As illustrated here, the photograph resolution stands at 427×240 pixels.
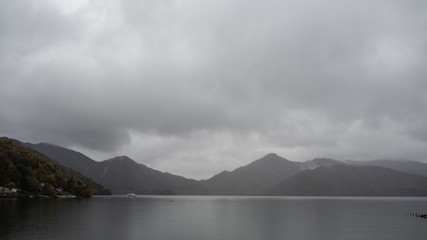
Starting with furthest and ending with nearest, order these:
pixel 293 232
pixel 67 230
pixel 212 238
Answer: pixel 293 232, pixel 67 230, pixel 212 238

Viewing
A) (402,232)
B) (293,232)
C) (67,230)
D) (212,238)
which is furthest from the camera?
(402,232)

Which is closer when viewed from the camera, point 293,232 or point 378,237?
point 378,237

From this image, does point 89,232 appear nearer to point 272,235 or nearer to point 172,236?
point 172,236

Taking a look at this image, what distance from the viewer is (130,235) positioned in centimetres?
7262

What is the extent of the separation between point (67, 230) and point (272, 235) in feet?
161

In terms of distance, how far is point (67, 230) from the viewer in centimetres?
7681

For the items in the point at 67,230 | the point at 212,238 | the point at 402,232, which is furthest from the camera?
the point at 402,232

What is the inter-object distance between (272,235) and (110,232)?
127ft

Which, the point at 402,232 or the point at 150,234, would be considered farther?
the point at 402,232

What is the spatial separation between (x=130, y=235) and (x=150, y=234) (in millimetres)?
4486

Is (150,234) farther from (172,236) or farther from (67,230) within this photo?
(67,230)

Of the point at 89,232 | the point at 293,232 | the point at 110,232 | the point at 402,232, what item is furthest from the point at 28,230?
the point at 402,232

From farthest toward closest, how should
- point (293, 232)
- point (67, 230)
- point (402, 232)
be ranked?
point (402, 232) → point (293, 232) → point (67, 230)

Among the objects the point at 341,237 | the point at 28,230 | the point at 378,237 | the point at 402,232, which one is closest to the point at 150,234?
the point at 28,230
